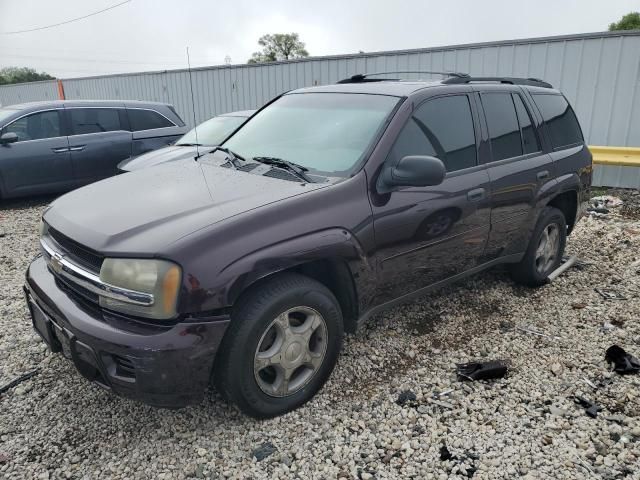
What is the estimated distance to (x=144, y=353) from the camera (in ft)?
7.07

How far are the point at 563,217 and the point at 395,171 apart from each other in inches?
95.6

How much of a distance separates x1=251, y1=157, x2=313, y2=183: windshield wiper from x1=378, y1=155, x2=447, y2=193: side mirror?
45cm

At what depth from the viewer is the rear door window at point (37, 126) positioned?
745 centimetres

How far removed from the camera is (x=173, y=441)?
8.42 feet

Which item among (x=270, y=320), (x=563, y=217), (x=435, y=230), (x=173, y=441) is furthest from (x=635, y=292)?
(x=173, y=441)

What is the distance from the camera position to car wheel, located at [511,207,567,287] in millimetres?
4242

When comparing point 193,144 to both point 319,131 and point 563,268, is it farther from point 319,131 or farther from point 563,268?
point 563,268

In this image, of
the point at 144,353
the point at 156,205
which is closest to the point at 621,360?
the point at 144,353

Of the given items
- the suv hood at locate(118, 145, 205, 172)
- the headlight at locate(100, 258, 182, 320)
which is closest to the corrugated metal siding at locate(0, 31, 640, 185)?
the suv hood at locate(118, 145, 205, 172)

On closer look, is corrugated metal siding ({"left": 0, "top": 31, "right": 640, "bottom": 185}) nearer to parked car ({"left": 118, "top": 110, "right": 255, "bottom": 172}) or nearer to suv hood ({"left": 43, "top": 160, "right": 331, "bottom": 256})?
parked car ({"left": 118, "top": 110, "right": 255, "bottom": 172})

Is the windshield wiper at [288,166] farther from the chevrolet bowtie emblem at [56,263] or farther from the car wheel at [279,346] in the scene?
the chevrolet bowtie emblem at [56,263]

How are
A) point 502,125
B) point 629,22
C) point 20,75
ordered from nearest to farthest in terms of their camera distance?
point 502,125, point 629,22, point 20,75

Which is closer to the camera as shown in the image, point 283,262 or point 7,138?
point 283,262

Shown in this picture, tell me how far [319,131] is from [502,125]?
151cm
